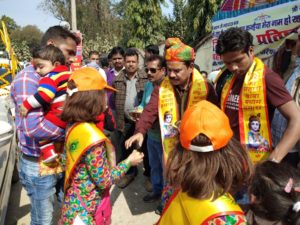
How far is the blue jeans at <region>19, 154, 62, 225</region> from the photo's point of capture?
221 cm

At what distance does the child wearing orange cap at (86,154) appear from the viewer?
1884 millimetres

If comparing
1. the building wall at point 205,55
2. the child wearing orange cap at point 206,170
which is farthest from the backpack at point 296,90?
the building wall at point 205,55

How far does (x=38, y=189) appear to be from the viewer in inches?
87.7

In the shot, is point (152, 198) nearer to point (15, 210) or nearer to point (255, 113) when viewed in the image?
point (15, 210)

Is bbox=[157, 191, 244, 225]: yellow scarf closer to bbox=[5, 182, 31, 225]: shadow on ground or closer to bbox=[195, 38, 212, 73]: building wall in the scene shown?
bbox=[5, 182, 31, 225]: shadow on ground

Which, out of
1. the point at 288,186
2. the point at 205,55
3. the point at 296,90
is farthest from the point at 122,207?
the point at 205,55

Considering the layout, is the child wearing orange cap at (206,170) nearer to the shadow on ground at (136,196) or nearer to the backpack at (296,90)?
the backpack at (296,90)

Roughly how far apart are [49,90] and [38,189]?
0.74 metres

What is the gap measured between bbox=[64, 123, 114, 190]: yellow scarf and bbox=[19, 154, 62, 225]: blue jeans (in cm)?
35

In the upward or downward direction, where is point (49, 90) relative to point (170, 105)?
upward

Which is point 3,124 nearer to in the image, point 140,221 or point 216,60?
point 140,221

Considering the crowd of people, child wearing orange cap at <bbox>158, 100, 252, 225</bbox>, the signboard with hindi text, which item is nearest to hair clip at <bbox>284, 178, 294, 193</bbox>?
the crowd of people

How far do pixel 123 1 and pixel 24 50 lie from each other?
9.76 m

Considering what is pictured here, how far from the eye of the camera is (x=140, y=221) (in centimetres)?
355
